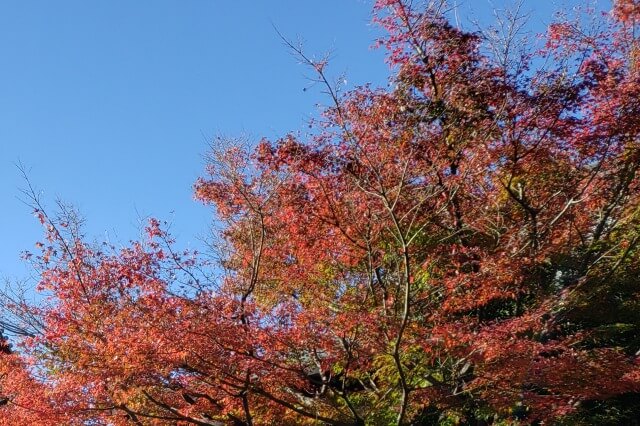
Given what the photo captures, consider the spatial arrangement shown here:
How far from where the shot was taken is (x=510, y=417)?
10.0 m

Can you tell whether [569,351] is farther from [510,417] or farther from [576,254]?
[576,254]

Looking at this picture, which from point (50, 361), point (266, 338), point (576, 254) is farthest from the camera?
point (576, 254)

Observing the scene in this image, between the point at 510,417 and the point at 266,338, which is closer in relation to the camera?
the point at 266,338

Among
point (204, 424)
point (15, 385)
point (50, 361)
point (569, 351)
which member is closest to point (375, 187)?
point (569, 351)

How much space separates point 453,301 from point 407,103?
332 cm

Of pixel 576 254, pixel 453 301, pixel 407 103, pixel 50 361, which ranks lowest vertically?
pixel 50 361

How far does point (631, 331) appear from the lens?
12375 mm

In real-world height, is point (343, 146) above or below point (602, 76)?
below

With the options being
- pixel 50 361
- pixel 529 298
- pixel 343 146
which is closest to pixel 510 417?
pixel 529 298

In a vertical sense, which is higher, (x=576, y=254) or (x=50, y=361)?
(x=576, y=254)

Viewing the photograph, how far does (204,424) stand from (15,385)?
315cm

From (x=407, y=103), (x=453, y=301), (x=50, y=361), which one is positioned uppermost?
(x=407, y=103)

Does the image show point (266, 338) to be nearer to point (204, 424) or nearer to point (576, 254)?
point (204, 424)

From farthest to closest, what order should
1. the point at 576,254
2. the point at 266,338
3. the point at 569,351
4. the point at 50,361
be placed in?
the point at 576,254, the point at 50,361, the point at 569,351, the point at 266,338
